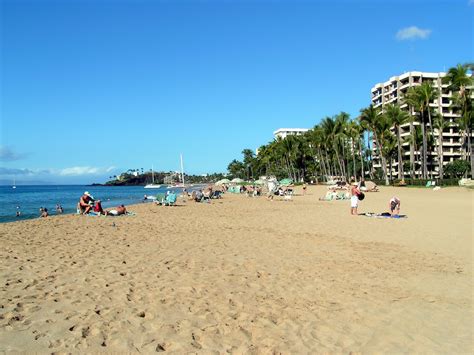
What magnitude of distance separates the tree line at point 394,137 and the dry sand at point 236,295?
43874 millimetres

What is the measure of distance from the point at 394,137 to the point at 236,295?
74849mm

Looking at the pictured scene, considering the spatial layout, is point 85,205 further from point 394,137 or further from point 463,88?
point 394,137

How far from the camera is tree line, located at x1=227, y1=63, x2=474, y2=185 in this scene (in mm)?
49469

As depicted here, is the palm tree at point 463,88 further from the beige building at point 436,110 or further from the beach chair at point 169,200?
the beach chair at point 169,200

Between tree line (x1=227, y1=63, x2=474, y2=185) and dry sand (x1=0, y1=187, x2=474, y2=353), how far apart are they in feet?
144

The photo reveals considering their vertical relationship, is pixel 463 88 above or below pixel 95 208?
above

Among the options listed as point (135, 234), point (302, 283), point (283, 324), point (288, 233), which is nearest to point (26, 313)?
point (283, 324)

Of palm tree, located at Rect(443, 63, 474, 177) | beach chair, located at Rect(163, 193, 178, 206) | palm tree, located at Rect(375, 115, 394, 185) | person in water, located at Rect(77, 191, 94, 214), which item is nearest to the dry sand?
person in water, located at Rect(77, 191, 94, 214)

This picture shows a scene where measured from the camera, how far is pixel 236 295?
617cm

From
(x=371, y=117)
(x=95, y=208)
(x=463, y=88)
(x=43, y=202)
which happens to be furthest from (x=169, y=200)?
(x=371, y=117)

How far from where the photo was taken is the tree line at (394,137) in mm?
49469

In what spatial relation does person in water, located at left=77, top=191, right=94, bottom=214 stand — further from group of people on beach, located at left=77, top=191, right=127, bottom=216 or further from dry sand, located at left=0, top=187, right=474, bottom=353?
dry sand, located at left=0, top=187, right=474, bottom=353

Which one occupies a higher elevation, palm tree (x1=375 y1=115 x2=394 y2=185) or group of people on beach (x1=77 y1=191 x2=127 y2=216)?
palm tree (x1=375 y1=115 x2=394 y2=185)

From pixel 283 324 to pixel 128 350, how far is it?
1946 millimetres
